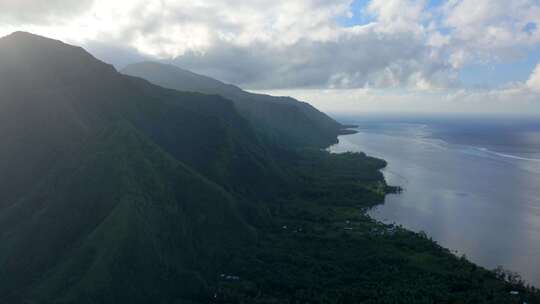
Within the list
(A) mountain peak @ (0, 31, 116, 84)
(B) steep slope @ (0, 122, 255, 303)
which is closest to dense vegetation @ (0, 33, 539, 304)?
(B) steep slope @ (0, 122, 255, 303)

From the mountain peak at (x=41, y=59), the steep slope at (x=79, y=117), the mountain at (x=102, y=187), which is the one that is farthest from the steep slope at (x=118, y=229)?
the mountain peak at (x=41, y=59)

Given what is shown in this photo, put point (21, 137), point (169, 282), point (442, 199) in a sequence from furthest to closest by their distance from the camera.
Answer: point (442, 199) < point (21, 137) < point (169, 282)

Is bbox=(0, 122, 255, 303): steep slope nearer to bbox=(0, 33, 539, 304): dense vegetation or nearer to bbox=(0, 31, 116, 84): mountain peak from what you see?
bbox=(0, 33, 539, 304): dense vegetation

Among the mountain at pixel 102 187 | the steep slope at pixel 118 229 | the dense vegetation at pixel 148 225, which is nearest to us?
the steep slope at pixel 118 229

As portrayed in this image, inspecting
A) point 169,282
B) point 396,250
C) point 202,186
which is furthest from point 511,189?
point 169,282

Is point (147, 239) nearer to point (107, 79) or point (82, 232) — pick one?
point (82, 232)

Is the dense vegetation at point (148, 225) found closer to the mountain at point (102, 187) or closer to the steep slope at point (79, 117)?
the mountain at point (102, 187)
